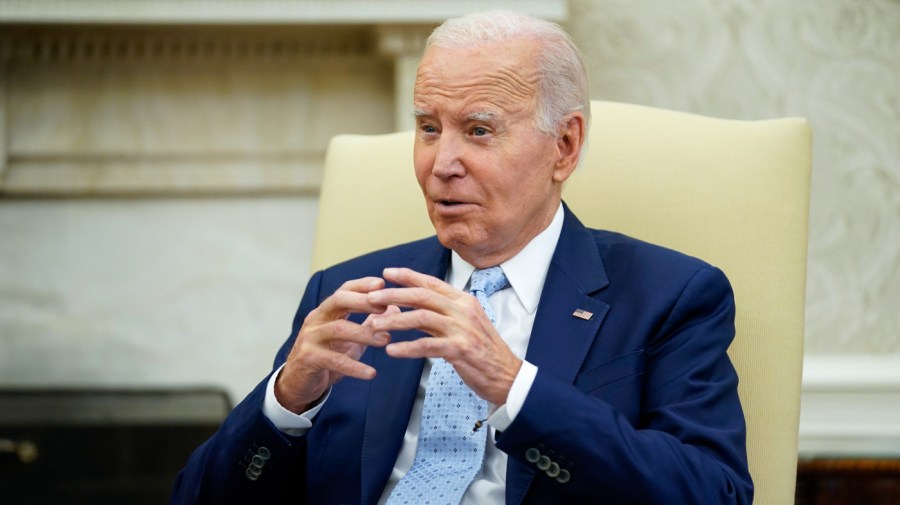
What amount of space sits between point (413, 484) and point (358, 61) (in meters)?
1.66

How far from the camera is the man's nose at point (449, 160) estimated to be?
166cm

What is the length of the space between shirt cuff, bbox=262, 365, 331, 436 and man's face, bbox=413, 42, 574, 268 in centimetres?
30

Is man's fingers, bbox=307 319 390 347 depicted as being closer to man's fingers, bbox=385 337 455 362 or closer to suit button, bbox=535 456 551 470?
man's fingers, bbox=385 337 455 362

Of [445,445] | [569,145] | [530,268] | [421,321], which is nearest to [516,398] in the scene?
[421,321]

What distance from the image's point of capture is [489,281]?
1747 millimetres

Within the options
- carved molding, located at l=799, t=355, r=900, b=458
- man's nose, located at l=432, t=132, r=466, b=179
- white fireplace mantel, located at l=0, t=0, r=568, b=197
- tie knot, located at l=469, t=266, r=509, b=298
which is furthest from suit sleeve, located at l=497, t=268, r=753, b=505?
white fireplace mantel, located at l=0, t=0, r=568, b=197

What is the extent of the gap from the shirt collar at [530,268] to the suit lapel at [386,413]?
12 cm

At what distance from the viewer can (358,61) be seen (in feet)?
10.0

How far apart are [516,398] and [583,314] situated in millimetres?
263

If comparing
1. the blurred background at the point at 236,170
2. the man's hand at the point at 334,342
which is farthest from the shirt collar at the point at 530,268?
the blurred background at the point at 236,170

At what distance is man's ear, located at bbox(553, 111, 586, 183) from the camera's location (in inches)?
69.4

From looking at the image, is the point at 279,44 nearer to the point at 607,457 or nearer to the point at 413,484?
the point at 413,484

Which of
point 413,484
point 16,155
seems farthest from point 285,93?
point 413,484

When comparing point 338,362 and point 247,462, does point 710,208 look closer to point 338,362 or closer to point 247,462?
point 338,362
